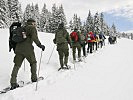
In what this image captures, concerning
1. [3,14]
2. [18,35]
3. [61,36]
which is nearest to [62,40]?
[61,36]

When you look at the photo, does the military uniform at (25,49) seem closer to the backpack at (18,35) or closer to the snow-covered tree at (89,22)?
the backpack at (18,35)

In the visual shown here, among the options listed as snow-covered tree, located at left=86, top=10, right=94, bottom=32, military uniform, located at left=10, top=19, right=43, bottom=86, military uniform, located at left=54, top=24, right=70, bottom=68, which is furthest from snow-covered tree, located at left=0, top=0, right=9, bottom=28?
snow-covered tree, located at left=86, top=10, right=94, bottom=32

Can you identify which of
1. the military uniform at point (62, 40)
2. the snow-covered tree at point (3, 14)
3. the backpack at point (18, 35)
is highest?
the snow-covered tree at point (3, 14)

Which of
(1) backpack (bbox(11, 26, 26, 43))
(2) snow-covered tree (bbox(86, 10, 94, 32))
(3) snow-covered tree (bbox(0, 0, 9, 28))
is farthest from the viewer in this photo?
(2) snow-covered tree (bbox(86, 10, 94, 32))

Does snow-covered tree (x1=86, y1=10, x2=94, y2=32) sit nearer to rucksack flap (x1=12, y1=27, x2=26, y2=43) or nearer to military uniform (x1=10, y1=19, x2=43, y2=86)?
military uniform (x1=10, y1=19, x2=43, y2=86)

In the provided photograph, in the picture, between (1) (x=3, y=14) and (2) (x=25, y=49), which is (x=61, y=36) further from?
(1) (x=3, y=14)

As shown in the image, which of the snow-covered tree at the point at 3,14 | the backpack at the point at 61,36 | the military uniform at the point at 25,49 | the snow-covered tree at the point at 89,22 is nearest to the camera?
the military uniform at the point at 25,49

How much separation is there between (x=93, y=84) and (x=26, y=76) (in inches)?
104

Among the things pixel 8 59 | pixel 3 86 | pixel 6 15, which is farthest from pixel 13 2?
pixel 3 86

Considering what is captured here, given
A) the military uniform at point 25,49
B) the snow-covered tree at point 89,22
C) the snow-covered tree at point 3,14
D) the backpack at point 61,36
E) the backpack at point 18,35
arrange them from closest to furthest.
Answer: the backpack at point 18,35, the military uniform at point 25,49, the backpack at point 61,36, the snow-covered tree at point 3,14, the snow-covered tree at point 89,22

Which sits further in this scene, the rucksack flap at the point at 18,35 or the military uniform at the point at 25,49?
the military uniform at the point at 25,49

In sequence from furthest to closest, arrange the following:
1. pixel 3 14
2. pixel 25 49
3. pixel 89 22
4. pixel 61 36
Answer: pixel 89 22, pixel 3 14, pixel 61 36, pixel 25 49

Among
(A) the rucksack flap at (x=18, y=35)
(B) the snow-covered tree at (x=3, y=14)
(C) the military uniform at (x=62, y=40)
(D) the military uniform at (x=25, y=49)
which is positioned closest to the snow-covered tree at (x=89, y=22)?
(B) the snow-covered tree at (x=3, y=14)

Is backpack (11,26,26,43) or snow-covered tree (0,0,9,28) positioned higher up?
snow-covered tree (0,0,9,28)
